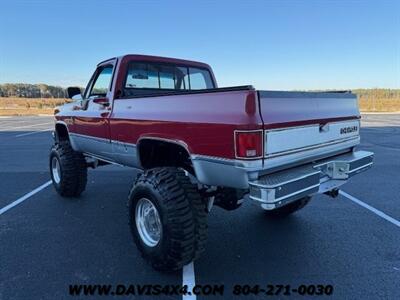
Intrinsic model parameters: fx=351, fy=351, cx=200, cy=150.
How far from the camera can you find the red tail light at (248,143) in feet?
8.85

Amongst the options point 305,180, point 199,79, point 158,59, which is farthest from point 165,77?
point 305,180

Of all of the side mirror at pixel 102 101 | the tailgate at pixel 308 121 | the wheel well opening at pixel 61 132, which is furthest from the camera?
the wheel well opening at pixel 61 132

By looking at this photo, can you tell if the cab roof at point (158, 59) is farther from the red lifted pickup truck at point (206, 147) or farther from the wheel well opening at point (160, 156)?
the wheel well opening at point (160, 156)

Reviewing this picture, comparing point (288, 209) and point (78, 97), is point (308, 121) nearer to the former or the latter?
point (288, 209)

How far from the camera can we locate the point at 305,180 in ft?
9.71

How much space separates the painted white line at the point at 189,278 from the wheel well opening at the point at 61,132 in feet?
12.5

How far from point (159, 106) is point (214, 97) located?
0.80 m

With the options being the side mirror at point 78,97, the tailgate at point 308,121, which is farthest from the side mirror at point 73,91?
the tailgate at point 308,121

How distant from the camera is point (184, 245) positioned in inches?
122

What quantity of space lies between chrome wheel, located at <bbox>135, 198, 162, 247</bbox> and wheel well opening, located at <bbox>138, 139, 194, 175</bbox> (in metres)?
0.55

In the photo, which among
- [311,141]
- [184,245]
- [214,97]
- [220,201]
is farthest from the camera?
[220,201]

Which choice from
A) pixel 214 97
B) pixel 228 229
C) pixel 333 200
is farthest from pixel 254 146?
pixel 333 200

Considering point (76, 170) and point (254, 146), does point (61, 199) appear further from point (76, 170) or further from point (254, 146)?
A: point (254, 146)

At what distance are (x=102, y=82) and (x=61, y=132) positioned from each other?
1948 millimetres
